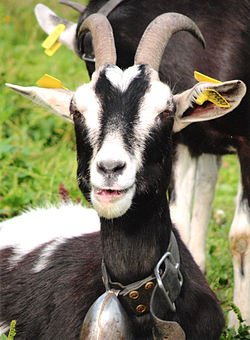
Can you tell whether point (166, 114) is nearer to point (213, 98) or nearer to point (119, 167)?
point (213, 98)

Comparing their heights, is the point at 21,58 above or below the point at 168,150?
below

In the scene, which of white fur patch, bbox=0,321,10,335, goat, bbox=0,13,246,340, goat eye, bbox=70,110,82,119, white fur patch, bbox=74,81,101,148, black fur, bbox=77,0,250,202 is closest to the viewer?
goat, bbox=0,13,246,340

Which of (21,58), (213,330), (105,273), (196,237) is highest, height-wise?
(105,273)

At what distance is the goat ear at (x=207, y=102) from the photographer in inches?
206

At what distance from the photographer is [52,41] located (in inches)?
273

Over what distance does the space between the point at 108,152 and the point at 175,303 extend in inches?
39.1

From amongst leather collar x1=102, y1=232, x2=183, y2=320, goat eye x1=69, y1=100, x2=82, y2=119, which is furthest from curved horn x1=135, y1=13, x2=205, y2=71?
leather collar x1=102, y1=232, x2=183, y2=320

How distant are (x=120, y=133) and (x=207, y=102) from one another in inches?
21.8

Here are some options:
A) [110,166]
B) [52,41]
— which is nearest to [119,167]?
[110,166]

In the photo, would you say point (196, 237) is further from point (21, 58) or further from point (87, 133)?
point (21, 58)

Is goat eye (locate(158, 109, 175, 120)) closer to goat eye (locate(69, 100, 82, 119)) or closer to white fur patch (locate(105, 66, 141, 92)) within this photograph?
white fur patch (locate(105, 66, 141, 92))

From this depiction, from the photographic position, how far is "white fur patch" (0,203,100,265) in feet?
20.8

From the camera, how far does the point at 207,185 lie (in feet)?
25.9

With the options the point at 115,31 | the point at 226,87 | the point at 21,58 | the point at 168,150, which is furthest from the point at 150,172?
the point at 21,58
